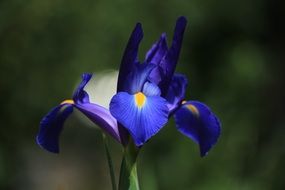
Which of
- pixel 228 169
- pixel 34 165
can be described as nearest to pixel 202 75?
pixel 228 169

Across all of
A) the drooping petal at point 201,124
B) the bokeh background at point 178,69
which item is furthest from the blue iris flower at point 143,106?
the bokeh background at point 178,69

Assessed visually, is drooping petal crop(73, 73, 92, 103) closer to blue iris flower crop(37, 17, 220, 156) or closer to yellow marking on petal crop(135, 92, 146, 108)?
blue iris flower crop(37, 17, 220, 156)

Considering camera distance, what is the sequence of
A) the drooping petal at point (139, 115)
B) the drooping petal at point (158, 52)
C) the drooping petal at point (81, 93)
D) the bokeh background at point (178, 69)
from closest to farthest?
the drooping petal at point (139, 115)
the drooping petal at point (81, 93)
the drooping petal at point (158, 52)
the bokeh background at point (178, 69)

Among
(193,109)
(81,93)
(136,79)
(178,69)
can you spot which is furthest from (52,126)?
(178,69)

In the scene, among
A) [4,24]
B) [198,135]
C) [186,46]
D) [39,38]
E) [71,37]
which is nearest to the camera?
[198,135]

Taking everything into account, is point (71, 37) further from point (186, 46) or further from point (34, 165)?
point (34, 165)

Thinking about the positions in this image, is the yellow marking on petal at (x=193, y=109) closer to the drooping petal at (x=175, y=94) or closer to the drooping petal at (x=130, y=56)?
the drooping petal at (x=175, y=94)
